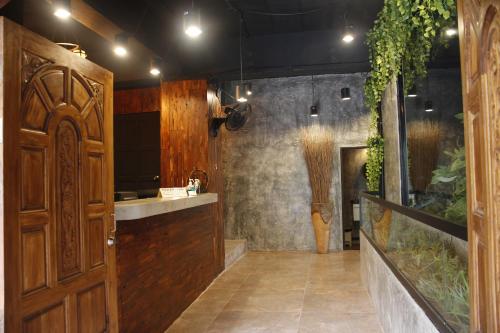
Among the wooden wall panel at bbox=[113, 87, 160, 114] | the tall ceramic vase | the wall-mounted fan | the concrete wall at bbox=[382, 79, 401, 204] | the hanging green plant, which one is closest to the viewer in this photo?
the hanging green plant

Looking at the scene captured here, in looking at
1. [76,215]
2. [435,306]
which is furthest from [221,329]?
[435,306]

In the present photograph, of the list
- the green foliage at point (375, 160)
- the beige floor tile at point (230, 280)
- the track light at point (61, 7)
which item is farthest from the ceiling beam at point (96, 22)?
the green foliage at point (375, 160)

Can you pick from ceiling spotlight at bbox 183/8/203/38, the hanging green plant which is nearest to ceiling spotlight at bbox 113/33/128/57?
ceiling spotlight at bbox 183/8/203/38

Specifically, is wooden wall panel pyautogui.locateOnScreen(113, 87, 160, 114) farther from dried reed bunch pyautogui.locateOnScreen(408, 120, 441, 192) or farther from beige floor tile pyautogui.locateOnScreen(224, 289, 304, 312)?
dried reed bunch pyautogui.locateOnScreen(408, 120, 441, 192)

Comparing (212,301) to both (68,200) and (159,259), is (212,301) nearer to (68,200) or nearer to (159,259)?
(159,259)

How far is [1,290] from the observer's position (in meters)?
1.70

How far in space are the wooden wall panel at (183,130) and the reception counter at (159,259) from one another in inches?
30.0

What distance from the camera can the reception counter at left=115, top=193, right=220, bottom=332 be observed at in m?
2.91

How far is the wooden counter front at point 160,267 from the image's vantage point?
295cm

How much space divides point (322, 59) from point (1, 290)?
517 centimetres

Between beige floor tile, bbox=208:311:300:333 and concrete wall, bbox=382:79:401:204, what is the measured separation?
1.92 meters

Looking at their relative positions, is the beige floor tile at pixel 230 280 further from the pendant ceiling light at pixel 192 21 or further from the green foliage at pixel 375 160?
the pendant ceiling light at pixel 192 21

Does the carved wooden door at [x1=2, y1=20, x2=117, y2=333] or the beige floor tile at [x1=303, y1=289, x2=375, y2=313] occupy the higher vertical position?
the carved wooden door at [x1=2, y1=20, x2=117, y2=333]

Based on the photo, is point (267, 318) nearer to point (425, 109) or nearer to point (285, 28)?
point (425, 109)
